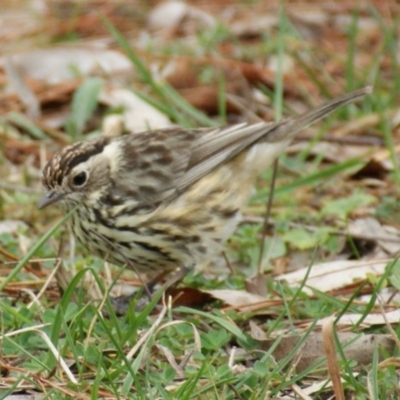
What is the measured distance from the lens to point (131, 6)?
1134cm

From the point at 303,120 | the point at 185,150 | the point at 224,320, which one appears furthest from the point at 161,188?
the point at 224,320

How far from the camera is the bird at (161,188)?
18.6 feet

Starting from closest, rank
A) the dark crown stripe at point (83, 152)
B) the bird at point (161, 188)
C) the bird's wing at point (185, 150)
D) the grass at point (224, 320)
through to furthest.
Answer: the grass at point (224, 320) < the bird at point (161, 188) < the dark crown stripe at point (83, 152) < the bird's wing at point (185, 150)

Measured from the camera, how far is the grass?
4.36m

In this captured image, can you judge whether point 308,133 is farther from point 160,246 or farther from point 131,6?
point 131,6

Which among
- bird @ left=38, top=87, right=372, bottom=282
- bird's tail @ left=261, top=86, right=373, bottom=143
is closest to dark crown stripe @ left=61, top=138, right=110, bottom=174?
bird @ left=38, top=87, right=372, bottom=282

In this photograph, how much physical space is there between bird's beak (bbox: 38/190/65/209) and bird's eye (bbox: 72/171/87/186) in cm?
9

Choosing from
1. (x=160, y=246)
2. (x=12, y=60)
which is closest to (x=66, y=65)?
(x=12, y=60)

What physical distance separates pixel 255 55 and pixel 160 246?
4590 millimetres

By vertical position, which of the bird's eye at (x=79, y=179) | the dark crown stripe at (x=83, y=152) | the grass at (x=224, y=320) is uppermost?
the dark crown stripe at (x=83, y=152)

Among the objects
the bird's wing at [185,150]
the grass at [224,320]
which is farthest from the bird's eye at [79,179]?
the grass at [224,320]

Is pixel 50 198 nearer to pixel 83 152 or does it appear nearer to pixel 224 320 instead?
pixel 83 152

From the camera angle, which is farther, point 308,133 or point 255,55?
point 255,55

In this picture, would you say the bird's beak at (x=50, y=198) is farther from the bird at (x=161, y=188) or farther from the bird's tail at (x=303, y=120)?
the bird's tail at (x=303, y=120)
